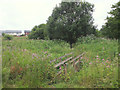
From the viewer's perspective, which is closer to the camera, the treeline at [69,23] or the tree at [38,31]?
the treeline at [69,23]

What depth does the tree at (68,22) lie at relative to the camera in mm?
10252

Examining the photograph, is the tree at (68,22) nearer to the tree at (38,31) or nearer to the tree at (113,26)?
the tree at (38,31)

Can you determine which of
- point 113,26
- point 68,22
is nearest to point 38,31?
point 68,22

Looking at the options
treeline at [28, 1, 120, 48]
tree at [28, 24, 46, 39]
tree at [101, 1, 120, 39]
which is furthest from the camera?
tree at [28, 24, 46, 39]

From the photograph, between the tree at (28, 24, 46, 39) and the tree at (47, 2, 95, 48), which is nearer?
the tree at (47, 2, 95, 48)

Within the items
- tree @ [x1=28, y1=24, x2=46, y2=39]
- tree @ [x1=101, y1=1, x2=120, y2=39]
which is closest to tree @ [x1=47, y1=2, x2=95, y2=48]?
tree @ [x1=28, y1=24, x2=46, y2=39]

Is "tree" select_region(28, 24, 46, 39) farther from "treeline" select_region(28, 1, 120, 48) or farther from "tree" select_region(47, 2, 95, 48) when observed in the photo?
"tree" select_region(47, 2, 95, 48)

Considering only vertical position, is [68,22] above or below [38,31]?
above

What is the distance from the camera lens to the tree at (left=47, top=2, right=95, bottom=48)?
10252mm

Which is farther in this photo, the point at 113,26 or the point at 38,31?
the point at 38,31

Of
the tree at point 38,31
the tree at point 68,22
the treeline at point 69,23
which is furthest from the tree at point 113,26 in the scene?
the tree at point 38,31

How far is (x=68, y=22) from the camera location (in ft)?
35.4

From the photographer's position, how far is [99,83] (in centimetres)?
310

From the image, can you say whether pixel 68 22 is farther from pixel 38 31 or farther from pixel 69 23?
pixel 38 31
